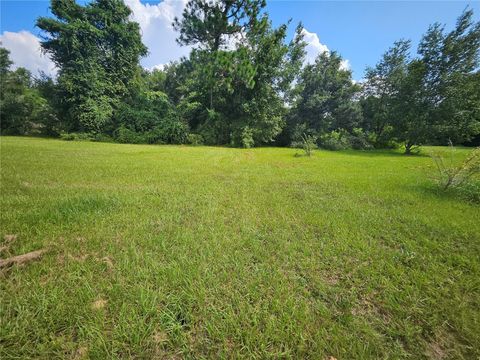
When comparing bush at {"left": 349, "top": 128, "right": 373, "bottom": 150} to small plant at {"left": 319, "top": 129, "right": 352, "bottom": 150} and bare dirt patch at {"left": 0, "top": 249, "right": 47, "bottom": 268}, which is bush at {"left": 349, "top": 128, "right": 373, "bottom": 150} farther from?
bare dirt patch at {"left": 0, "top": 249, "right": 47, "bottom": 268}

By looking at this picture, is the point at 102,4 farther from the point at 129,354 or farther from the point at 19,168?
the point at 129,354

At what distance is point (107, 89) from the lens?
20.2m

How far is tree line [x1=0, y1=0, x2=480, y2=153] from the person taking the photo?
1652cm

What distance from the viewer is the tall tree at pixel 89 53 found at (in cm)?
1855

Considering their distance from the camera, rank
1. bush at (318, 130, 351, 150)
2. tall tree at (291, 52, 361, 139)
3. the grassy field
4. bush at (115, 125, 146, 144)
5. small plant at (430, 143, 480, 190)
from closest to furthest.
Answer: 1. the grassy field
2. small plant at (430, 143, 480, 190)
3. bush at (115, 125, 146, 144)
4. bush at (318, 130, 351, 150)
5. tall tree at (291, 52, 361, 139)

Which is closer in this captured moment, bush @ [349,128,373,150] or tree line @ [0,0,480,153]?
tree line @ [0,0,480,153]

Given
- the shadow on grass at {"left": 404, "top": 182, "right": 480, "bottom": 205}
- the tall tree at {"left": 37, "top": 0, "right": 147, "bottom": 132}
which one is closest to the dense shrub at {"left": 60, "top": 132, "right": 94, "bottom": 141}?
the tall tree at {"left": 37, "top": 0, "right": 147, "bottom": 132}

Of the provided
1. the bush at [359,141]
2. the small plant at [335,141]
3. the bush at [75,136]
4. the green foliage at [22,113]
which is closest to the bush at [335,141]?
the small plant at [335,141]

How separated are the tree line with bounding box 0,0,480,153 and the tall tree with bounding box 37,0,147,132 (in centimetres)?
9

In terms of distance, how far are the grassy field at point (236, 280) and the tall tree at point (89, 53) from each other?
20.2 meters

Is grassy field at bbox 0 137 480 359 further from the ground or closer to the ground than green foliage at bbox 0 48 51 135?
closer to the ground

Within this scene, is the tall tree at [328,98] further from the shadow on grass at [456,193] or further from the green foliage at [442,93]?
the shadow on grass at [456,193]

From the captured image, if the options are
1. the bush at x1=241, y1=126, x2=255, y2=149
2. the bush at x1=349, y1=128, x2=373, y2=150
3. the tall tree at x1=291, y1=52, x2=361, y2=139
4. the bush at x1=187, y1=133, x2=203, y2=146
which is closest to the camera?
the bush at x1=241, y1=126, x2=255, y2=149

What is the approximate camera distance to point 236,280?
1900mm
